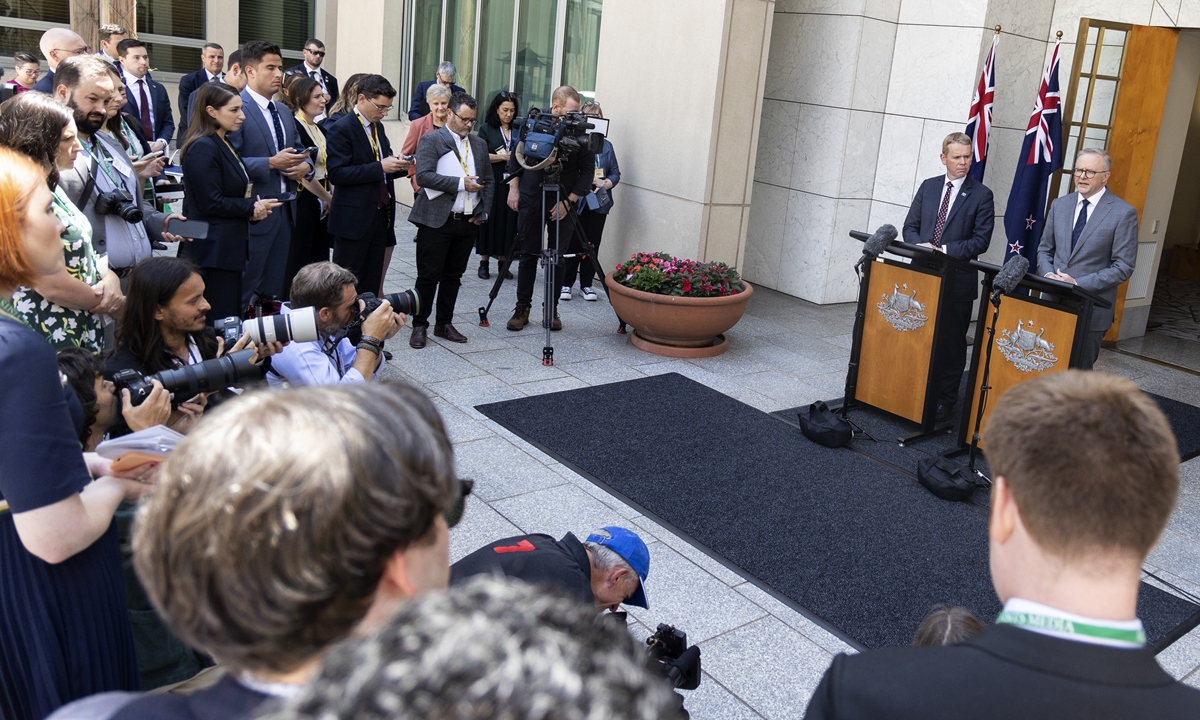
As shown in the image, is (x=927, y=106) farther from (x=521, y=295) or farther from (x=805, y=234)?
(x=521, y=295)

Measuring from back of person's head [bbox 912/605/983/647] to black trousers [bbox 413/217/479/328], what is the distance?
4669mm

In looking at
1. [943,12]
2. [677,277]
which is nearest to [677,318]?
[677,277]

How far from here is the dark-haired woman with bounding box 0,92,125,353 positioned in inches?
123

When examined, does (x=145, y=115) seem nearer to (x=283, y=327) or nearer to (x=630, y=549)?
(x=283, y=327)

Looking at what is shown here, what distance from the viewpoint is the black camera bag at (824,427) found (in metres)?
5.46

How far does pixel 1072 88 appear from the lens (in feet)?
23.8

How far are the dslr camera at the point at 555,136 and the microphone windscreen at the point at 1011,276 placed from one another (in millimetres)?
2963

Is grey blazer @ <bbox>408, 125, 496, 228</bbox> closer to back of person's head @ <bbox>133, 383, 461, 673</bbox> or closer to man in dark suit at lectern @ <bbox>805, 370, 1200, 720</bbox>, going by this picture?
man in dark suit at lectern @ <bbox>805, 370, 1200, 720</bbox>

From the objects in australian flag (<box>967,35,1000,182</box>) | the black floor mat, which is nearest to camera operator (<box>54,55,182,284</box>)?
the black floor mat

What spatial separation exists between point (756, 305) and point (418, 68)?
19.0 ft

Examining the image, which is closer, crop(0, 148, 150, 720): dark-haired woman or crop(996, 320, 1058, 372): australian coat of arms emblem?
crop(0, 148, 150, 720): dark-haired woman

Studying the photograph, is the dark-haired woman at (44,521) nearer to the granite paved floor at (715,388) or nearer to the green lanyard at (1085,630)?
the green lanyard at (1085,630)

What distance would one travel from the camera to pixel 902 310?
5.66 metres

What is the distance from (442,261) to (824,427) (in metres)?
2.82
